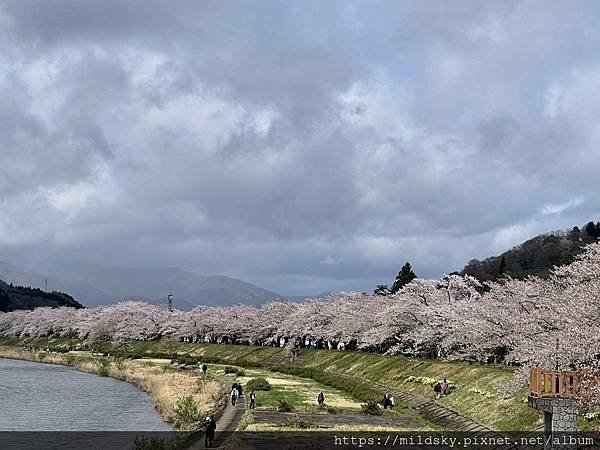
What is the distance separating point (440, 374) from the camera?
60156mm

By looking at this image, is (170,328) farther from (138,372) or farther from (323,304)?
(138,372)

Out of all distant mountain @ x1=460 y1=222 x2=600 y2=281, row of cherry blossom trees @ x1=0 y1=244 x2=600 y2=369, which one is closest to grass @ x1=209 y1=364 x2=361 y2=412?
row of cherry blossom trees @ x1=0 y1=244 x2=600 y2=369

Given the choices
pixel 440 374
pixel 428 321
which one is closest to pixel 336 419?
pixel 440 374

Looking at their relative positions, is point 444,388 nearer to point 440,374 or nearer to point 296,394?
point 440,374

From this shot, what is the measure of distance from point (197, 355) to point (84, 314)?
67.0m

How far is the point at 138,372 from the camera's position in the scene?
91.5 metres

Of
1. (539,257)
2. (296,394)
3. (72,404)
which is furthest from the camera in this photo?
(539,257)

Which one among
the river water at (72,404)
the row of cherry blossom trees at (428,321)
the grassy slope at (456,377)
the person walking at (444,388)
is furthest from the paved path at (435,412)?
the river water at (72,404)

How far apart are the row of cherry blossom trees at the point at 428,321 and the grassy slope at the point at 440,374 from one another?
2.35 meters

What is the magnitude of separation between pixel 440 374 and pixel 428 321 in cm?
1397

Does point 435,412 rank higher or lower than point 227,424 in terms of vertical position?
higher

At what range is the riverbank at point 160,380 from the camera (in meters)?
59.7

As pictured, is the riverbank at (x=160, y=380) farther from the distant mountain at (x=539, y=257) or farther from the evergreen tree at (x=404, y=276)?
the distant mountain at (x=539, y=257)

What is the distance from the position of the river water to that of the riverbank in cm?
114
